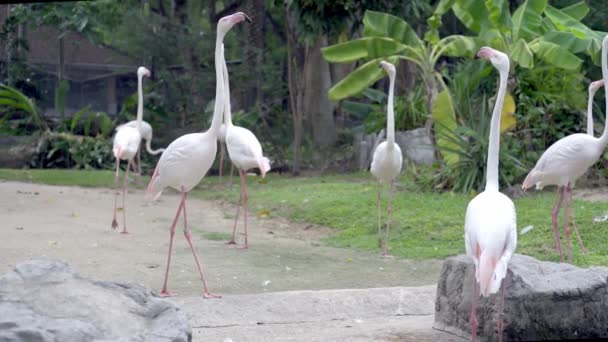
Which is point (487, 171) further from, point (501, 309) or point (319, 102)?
point (319, 102)

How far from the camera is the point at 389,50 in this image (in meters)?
10.8

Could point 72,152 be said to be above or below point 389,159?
below

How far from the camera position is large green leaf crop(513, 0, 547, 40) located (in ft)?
33.4

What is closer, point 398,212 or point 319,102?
point 398,212

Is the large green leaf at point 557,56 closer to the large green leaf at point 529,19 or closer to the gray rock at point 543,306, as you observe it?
the large green leaf at point 529,19

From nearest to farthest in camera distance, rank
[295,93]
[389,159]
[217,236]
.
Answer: [389,159] → [217,236] → [295,93]

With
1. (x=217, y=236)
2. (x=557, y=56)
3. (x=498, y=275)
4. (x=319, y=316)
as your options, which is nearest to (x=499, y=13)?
(x=557, y=56)

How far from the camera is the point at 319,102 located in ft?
50.9

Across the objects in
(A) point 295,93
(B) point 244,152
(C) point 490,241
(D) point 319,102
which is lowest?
(C) point 490,241

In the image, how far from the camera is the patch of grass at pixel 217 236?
8.04 meters

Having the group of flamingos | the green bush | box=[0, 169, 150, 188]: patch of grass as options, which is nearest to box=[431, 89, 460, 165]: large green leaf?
the group of flamingos

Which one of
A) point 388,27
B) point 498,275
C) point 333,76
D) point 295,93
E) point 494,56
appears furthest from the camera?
point 333,76

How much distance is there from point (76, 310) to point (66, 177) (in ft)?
31.2

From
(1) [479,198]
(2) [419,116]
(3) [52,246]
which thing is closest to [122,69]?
(2) [419,116]
